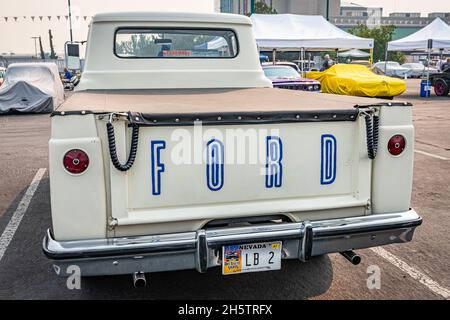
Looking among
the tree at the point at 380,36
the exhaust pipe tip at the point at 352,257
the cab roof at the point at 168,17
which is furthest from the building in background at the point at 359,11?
the exhaust pipe tip at the point at 352,257

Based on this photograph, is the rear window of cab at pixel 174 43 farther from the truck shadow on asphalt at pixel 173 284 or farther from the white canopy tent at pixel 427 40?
the white canopy tent at pixel 427 40

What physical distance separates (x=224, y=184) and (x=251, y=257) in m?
0.48

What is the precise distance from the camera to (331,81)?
16.5m

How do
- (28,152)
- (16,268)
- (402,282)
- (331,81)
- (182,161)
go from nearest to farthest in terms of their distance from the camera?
(182,161), (402,282), (16,268), (28,152), (331,81)

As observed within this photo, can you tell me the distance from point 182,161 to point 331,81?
14754 millimetres

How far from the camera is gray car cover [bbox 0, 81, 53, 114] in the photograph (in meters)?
15.9

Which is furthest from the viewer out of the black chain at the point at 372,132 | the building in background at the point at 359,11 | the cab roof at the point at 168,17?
the building in background at the point at 359,11

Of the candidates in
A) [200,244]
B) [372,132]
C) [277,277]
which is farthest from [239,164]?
[277,277]

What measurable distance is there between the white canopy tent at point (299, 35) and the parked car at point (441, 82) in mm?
3979

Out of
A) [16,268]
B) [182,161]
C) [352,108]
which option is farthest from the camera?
[16,268]

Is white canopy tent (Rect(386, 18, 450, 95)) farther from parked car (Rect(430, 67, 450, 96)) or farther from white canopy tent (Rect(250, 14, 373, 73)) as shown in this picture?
white canopy tent (Rect(250, 14, 373, 73))

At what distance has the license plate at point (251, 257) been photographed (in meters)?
2.70
